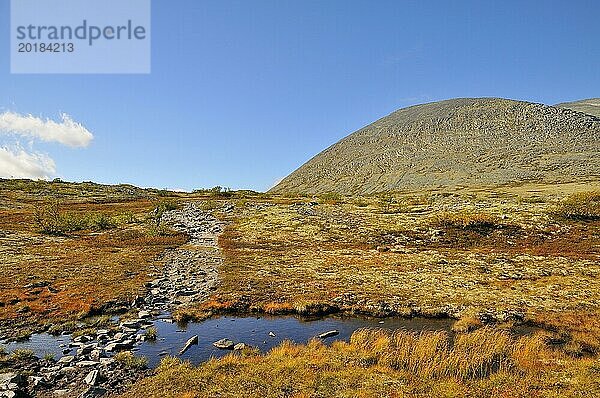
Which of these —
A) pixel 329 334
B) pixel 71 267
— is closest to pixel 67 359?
pixel 329 334

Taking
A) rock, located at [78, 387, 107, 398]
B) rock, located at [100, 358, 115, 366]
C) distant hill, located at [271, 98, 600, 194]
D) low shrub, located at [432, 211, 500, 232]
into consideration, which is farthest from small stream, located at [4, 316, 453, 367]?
distant hill, located at [271, 98, 600, 194]

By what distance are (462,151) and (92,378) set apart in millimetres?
142344

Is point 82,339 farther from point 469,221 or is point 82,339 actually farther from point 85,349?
point 469,221

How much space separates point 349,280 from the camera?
30.7 meters

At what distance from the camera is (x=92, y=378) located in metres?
14.6

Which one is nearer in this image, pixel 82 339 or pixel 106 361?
pixel 106 361

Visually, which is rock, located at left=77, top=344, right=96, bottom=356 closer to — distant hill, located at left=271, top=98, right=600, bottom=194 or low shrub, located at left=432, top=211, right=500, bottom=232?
low shrub, located at left=432, top=211, right=500, bottom=232

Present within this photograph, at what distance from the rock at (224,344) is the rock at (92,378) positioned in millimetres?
5401

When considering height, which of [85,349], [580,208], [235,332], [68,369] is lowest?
[235,332]

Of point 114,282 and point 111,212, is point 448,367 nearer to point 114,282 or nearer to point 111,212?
point 114,282

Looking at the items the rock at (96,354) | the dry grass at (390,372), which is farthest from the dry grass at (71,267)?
the dry grass at (390,372)

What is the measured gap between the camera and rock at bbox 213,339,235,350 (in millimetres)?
18703

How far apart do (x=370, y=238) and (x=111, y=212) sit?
51621 millimetres

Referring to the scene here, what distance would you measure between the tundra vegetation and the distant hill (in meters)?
54.9
